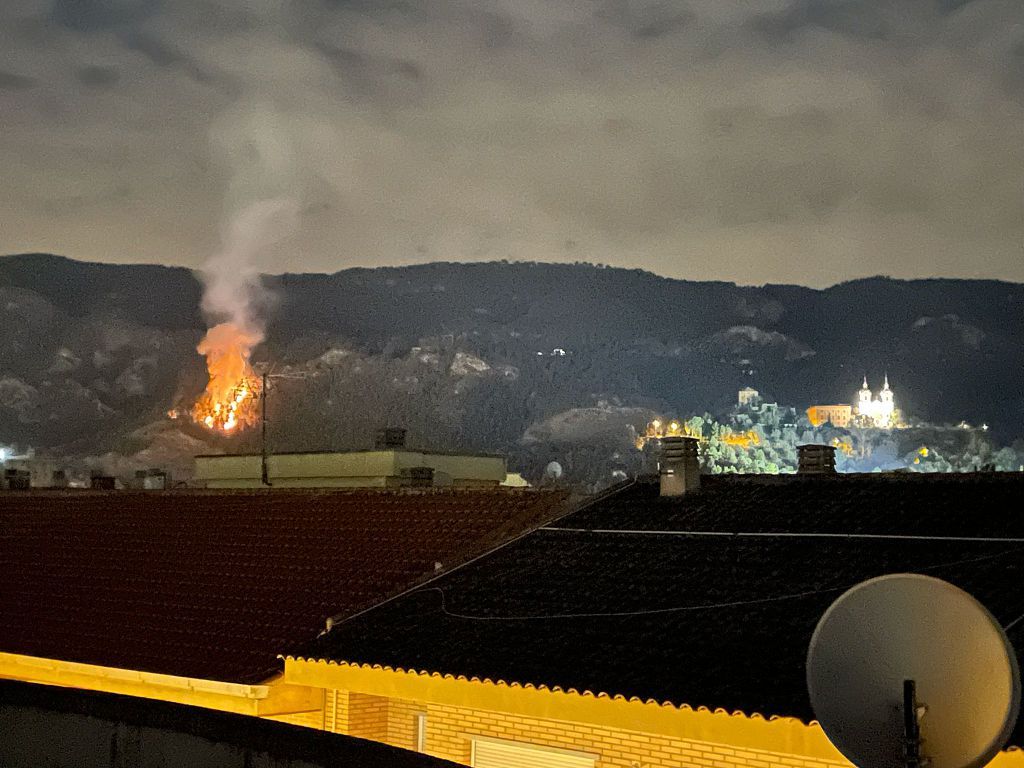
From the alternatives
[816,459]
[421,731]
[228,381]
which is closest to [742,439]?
[228,381]

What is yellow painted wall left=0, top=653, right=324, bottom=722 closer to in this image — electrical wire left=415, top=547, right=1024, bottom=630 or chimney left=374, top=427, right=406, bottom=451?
electrical wire left=415, top=547, right=1024, bottom=630

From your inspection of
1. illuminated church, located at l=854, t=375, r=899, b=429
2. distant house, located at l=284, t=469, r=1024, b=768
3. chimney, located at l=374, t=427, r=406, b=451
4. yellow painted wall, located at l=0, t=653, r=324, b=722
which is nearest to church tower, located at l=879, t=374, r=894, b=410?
illuminated church, located at l=854, t=375, r=899, b=429

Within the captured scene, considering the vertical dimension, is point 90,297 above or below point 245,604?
above

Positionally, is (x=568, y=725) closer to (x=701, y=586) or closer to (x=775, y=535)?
(x=701, y=586)

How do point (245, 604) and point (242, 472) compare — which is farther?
point (242, 472)

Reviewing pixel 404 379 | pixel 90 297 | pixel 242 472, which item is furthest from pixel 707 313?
pixel 242 472

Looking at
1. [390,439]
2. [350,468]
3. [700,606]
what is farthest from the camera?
[390,439]

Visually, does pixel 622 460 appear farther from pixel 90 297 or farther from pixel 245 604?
pixel 245 604
